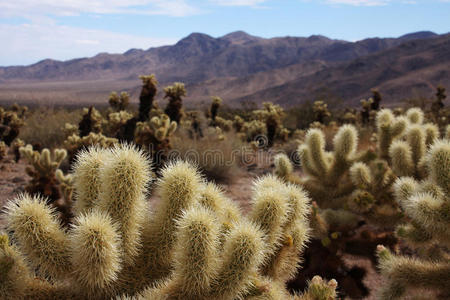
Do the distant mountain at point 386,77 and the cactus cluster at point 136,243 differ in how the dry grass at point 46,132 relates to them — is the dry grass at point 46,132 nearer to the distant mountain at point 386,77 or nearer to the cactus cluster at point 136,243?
the cactus cluster at point 136,243

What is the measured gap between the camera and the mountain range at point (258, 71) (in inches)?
2470

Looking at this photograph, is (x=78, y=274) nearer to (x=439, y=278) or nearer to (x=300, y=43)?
(x=439, y=278)

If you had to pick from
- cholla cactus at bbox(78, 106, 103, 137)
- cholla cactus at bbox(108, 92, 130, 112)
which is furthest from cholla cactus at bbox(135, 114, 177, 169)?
cholla cactus at bbox(108, 92, 130, 112)

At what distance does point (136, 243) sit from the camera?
84.4 inches

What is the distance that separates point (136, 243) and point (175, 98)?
1009cm

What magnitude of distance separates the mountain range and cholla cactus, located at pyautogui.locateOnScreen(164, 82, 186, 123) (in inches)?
660

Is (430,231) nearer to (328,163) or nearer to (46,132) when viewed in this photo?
(328,163)

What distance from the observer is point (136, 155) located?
211cm

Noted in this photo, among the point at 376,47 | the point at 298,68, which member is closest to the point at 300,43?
the point at 376,47

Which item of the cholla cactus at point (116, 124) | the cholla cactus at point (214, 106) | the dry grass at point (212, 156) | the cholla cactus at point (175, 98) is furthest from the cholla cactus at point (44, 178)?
the cholla cactus at point (214, 106)

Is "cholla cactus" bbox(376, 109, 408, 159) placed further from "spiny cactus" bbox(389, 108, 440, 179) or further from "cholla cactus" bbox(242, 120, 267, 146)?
"cholla cactus" bbox(242, 120, 267, 146)

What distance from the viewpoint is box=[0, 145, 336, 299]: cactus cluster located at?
189 cm

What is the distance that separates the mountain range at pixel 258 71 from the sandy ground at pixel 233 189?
1929 centimetres

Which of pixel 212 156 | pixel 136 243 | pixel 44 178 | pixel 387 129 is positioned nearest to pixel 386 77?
pixel 212 156
